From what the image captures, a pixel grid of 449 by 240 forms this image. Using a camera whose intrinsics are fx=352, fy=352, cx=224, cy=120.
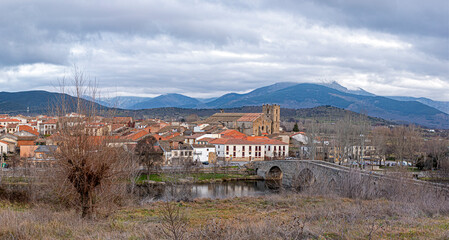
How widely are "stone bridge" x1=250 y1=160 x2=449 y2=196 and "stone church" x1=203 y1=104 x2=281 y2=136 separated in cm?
2163

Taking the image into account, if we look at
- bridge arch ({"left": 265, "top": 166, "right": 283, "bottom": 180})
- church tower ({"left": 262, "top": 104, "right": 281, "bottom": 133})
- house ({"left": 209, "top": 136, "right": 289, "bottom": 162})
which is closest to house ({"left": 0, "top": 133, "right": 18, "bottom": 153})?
house ({"left": 209, "top": 136, "right": 289, "bottom": 162})

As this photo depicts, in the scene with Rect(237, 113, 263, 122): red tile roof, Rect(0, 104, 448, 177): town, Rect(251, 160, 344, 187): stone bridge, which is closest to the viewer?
Rect(251, 160, 344, 187): stone bridge

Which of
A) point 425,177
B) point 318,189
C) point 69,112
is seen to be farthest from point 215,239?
point 425,177

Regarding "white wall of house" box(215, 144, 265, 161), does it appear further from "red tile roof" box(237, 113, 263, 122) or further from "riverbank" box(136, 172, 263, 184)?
"red tile roof" box(237, 113, 263, 122)

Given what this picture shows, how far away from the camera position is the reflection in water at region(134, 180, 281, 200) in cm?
2617

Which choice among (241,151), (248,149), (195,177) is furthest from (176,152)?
(248,149)

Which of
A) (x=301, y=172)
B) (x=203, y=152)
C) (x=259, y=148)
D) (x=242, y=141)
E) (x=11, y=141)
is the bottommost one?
(x=301, y=172)

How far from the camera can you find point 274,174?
37.8 m

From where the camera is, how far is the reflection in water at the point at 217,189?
26.2 metres

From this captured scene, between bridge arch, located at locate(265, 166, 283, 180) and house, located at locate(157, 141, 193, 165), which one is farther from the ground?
house, located at locate(157, 141, 193, 165)

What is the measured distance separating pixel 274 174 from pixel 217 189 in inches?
383

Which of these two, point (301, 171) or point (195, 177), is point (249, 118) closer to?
point (195, 177)

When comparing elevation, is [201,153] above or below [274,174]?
above

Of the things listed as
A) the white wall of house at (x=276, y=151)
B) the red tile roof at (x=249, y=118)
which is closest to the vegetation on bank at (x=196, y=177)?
the white wall of house at (x=276, y=151)
